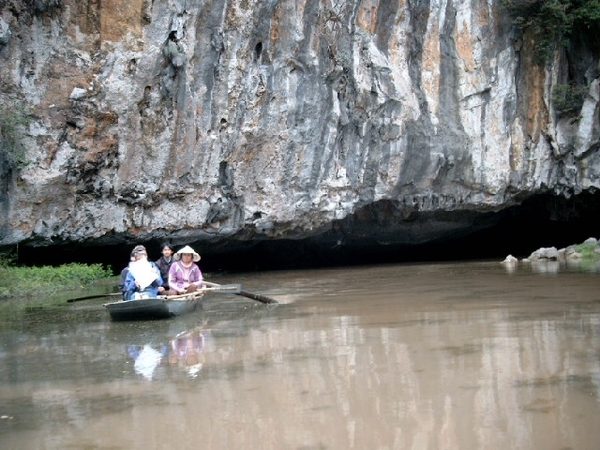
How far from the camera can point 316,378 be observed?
493cm

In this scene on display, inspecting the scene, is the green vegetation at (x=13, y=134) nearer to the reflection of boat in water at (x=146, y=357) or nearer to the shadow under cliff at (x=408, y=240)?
the shadow under cliff at (x=408, y=240)

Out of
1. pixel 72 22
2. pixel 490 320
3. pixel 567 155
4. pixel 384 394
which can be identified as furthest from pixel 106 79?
pixel 567 155

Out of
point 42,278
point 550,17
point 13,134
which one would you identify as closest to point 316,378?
point 42,278

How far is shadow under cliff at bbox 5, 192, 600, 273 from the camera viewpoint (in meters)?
18.6

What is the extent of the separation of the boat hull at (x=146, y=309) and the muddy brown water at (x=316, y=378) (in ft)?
0.51

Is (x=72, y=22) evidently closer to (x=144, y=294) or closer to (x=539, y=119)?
(x=144, y=294)

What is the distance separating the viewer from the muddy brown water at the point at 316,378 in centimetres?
378

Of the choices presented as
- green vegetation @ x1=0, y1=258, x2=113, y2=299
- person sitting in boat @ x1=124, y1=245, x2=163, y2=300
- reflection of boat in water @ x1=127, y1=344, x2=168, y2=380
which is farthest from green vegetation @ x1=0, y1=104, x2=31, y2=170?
reflection of boat in water @ x1=127, y1=344, x2=168, y2=380

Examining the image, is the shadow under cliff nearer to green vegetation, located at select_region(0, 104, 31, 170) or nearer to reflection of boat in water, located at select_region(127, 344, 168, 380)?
green vegetation, located at select_region(0, 104, 31, 170)

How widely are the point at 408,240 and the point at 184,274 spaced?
1247cm

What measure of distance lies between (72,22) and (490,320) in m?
9.65

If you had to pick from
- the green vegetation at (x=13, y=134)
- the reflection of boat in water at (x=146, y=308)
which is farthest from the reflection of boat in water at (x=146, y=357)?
the green vegetation at (x=13, y=134)

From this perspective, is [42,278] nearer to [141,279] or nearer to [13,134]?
[13,134]

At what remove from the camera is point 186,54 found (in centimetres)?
1366
